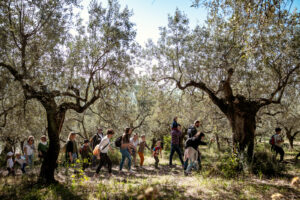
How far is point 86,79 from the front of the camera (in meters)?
9.06

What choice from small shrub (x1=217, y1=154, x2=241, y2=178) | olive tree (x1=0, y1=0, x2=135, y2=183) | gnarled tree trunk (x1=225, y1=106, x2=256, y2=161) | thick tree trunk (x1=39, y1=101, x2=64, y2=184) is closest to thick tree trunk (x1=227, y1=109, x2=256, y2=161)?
gnarled tree trunk (x1=225, y1=106, x2=256, y2=161)

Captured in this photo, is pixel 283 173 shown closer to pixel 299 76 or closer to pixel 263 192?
pixel 263 192

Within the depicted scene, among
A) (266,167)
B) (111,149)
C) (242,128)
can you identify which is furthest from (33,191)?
(242,128)

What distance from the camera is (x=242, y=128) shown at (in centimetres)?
917

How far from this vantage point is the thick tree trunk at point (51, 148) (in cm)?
704

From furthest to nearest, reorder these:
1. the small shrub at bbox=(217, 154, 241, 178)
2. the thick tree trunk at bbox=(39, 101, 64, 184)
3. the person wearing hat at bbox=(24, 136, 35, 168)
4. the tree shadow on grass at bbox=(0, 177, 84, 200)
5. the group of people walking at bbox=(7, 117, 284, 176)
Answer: the person wearing hat at bbox=(24, 136, 35, 168) → the group of people walking at bbox=(7, 117, 284, 176) → the small shrub at bbox=(217, 154, 241, 178) → the thick tree trunk at bbox=(39, 101, 64, 184) → the tree shadow on grass at bbox=(0, 177, 84, 200)

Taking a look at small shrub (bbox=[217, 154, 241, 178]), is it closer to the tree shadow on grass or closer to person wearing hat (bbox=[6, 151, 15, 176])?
the tree shadow on grass

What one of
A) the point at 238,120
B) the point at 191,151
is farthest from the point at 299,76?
the point at 191,151

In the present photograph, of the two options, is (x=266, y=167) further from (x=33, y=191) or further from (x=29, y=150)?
(x=29, y=150)

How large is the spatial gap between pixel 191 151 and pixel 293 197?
345 cm

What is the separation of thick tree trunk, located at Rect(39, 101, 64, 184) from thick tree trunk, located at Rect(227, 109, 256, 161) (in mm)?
7808

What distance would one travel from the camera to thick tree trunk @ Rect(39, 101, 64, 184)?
704 cm

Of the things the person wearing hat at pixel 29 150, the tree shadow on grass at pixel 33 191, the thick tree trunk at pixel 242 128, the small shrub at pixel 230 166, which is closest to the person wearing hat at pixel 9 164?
the person wearing hat at pixel 29 150

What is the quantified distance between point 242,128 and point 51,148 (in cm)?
849
